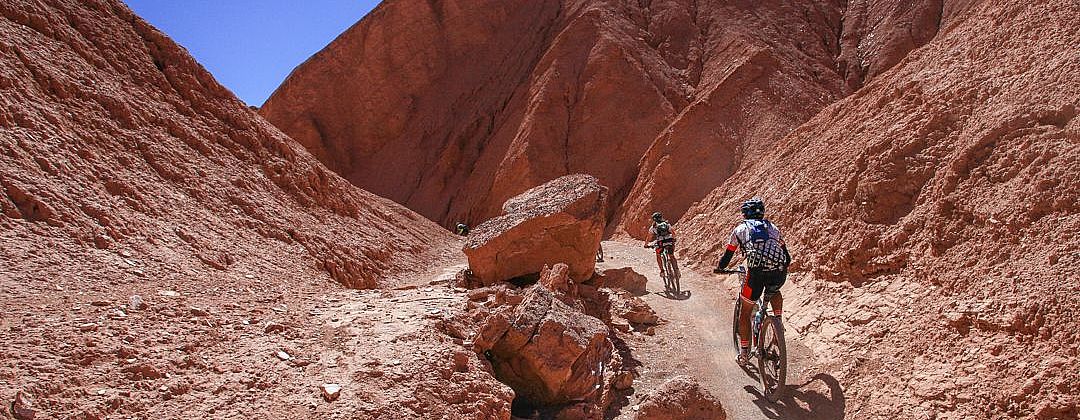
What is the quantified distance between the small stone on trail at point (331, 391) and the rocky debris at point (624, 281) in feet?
21.0

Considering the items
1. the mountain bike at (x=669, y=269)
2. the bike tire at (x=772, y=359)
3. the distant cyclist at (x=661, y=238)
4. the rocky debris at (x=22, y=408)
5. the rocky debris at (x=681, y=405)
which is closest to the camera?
the rocky debris at (x=22, y=408)

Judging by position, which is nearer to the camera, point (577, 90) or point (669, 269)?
point (669, 269)

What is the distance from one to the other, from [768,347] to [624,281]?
4.62 metres

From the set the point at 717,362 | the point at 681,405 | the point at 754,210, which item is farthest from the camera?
the point at 717,362

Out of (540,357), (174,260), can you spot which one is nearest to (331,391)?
(540,357)

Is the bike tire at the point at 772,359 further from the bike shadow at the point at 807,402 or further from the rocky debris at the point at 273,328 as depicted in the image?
the rocky debris at the point at 273,328

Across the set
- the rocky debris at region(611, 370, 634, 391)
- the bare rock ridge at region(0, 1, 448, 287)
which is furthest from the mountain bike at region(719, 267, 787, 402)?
the bare rock ridge at region(0, 1, 448, 287)

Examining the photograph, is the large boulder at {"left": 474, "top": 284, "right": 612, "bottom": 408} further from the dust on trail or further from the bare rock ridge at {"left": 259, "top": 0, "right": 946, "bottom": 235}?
the bare rock ridge at {"left": 259, "top": 0, "right": 946, "bottom": 235}

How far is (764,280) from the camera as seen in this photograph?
241 inches

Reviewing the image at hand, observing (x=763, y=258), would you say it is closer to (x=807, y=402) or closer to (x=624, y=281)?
(x=807, y=402)

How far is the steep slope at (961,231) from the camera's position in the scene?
197 inches

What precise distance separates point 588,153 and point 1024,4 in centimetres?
1920

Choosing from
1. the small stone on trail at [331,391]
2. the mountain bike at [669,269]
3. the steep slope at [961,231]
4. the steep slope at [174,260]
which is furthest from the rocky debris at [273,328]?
the mountain bike at [669,269]

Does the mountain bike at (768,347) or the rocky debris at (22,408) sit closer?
the rocky debris at (22,408)
